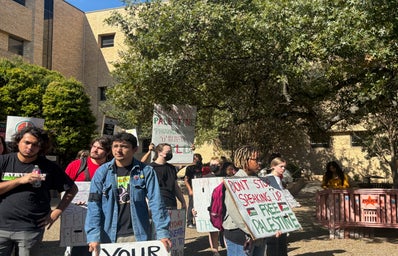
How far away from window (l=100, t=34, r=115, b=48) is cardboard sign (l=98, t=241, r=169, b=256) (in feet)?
111

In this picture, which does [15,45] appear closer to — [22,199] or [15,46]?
[15,46]

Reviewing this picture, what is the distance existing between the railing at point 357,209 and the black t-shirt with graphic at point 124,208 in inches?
248

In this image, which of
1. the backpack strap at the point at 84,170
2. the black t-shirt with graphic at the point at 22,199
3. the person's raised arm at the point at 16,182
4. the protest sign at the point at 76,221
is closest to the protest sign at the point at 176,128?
the backpack strap at the point at 84,170

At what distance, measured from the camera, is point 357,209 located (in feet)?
28.5

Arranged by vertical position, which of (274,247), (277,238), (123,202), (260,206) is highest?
(123,202)

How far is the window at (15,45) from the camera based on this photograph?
95.3 ft

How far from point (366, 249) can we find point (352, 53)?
12.7ft

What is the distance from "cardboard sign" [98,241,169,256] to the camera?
345 centimetres

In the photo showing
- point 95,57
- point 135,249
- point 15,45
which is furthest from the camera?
point 95,57

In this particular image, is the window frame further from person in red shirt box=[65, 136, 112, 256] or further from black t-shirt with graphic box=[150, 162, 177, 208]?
person in red shirt box=[65, 136, 112, 256]

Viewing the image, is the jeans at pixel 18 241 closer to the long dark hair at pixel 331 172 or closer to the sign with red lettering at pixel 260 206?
the sign with red lettering at pixel 260 206

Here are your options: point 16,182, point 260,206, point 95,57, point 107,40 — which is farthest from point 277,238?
point 107,40

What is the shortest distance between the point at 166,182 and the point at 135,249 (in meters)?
2.99

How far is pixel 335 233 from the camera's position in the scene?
900cm
